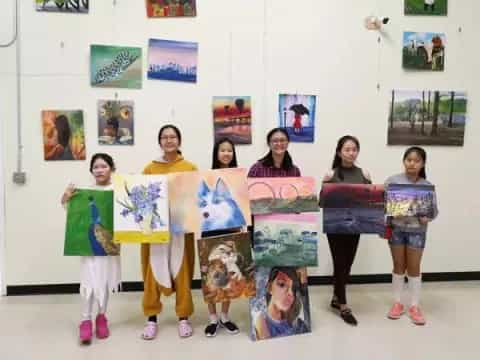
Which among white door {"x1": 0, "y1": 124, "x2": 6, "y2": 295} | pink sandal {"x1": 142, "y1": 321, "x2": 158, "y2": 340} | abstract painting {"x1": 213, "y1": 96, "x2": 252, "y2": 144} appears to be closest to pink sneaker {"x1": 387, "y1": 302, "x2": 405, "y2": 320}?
pink sandal {"x1": 142, "y1": 321, "x2": 158, "y2": 340}

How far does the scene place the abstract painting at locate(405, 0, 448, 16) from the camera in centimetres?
356

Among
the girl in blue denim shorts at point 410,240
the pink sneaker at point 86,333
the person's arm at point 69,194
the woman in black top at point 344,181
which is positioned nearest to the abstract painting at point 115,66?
the person's arm at point 69,194

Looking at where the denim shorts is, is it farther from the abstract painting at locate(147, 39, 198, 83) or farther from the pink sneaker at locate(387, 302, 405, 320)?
the abstract painting at locate(147, 39, 198, 83)

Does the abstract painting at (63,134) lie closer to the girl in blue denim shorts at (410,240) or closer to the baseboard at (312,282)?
the baseboard at (312,282)

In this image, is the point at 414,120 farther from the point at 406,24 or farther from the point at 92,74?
the point at 92,74

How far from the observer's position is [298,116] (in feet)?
11.6

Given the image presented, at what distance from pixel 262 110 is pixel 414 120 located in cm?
137

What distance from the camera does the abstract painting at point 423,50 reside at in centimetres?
359

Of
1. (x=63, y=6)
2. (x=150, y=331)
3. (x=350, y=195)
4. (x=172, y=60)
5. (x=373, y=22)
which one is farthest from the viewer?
(x=373, y=22)

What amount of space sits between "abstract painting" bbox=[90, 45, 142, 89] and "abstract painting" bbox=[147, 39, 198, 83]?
Answer: 111 mm

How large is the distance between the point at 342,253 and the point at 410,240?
49 cm

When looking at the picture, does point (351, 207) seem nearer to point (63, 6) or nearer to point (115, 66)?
point (115, 66)

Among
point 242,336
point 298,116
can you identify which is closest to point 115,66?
point 298,116

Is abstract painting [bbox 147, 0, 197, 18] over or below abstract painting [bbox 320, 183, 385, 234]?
over
